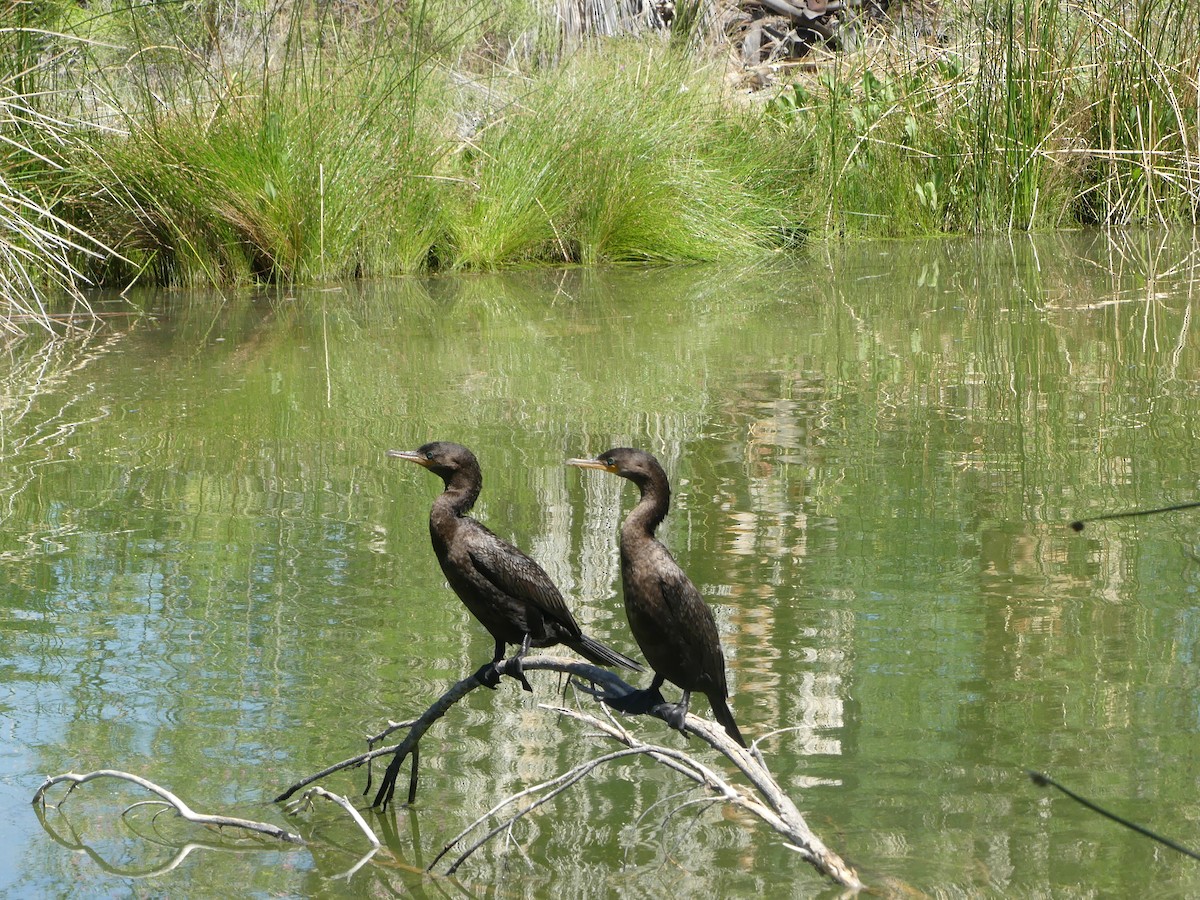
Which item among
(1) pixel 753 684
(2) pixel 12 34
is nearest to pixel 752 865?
(1) pixel 753 684

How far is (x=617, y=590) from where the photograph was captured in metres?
3.75

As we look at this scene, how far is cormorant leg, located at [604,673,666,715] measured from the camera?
2.50 meters

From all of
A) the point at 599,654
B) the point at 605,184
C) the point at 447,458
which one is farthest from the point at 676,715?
the point at 605,184

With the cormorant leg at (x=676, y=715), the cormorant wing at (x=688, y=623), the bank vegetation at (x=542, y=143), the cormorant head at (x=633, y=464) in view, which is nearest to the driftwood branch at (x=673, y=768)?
the cormorant leg at (x=676, y=715)

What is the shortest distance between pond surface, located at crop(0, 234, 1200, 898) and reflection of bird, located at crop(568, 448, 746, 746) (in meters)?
0.22

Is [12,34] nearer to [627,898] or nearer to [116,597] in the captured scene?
[116,597]

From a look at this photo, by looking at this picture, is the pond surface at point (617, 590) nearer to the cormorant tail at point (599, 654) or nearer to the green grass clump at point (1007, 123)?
the cormorant tail at point (599, 654)

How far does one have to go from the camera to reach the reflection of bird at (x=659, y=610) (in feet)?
8.30

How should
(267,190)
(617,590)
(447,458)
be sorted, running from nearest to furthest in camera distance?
(447,458) → (617,590) → (267,190)

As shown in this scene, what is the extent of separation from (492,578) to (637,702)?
1.33 feet

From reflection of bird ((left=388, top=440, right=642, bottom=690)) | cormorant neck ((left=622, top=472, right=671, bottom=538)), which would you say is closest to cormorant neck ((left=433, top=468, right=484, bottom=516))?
reflection of bird ((left=388, top=440, right=642, bottom=690))

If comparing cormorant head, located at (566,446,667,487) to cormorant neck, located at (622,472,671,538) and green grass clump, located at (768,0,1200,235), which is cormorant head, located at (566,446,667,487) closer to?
cormorant neck, located at (622,472,671,538)

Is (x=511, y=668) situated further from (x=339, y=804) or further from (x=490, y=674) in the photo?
(x=339, y=804)

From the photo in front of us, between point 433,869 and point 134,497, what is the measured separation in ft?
7.97
